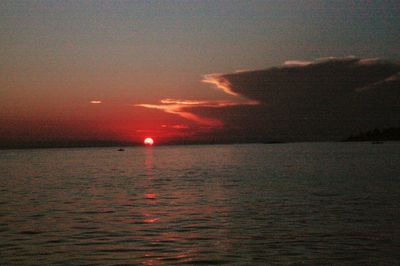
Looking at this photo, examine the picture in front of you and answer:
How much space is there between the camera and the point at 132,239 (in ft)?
68.3

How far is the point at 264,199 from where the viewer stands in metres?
35.6

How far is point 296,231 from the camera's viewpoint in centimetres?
2206

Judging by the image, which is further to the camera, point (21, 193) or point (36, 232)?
point (21, 193)

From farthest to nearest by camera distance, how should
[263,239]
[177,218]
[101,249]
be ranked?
1. [177,218]
2. [263,239]
3. [101,249]

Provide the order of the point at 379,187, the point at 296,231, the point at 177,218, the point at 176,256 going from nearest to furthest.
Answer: the point at 176,256 < the point at 296,231 < the point at 177,218 < the point at 379,187

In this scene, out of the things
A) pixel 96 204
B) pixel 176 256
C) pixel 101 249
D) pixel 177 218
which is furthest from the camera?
pixel 96 204

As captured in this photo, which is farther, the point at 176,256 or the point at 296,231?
the point at 296,231

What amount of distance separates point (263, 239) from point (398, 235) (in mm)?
5877

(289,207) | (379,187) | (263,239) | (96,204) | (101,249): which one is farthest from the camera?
(379,187)

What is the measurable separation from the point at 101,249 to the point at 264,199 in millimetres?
18764

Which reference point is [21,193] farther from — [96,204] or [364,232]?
[364,232]

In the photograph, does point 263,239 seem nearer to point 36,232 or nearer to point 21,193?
point 36,232

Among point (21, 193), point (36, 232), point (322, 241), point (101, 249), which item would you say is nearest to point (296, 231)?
point (322, 241)

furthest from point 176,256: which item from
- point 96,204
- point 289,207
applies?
point 96,204
